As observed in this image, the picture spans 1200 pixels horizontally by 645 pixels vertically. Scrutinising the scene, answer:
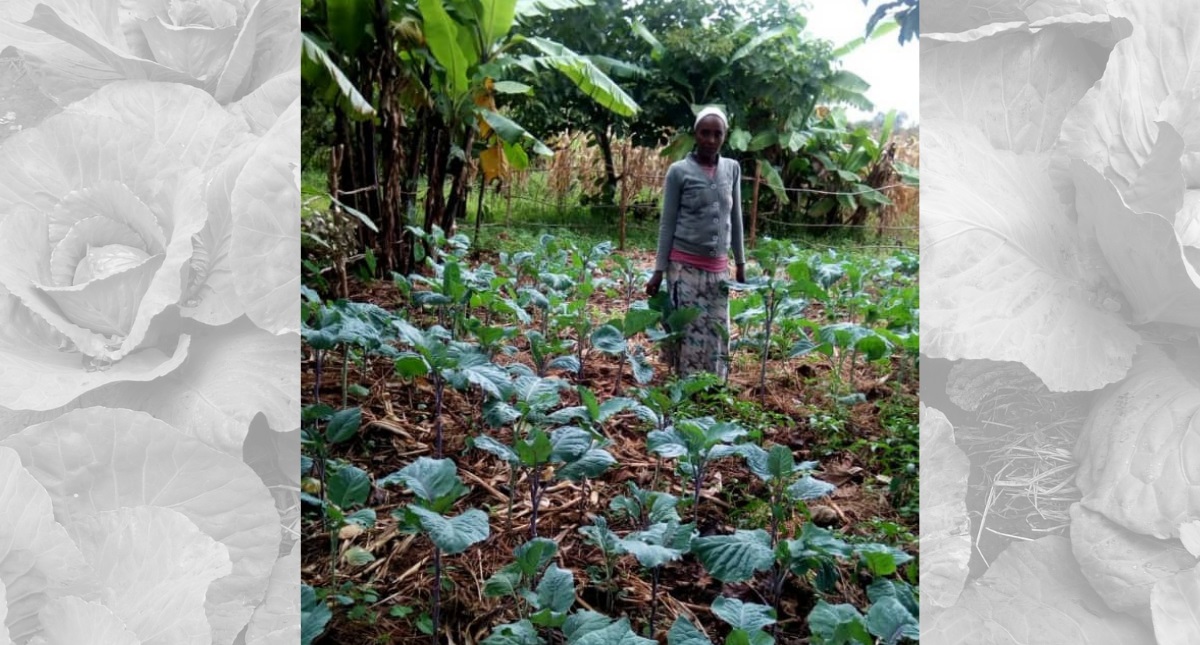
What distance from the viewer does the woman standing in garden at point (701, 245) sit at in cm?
191

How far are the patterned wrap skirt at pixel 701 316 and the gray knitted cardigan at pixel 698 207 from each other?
2.4 inches

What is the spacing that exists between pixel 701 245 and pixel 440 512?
4.40 ft

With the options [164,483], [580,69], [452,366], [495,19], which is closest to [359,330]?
[452,366]

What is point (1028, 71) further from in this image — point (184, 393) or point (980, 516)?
point (184, 393)

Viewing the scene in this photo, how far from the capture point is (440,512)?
685 mm

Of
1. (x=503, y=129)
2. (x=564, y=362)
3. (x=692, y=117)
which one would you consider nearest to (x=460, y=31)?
(x=503, y=129)

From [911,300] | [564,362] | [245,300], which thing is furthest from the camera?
[911,300]

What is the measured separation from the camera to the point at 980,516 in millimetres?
254

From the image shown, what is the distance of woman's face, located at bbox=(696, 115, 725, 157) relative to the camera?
5.93 ft

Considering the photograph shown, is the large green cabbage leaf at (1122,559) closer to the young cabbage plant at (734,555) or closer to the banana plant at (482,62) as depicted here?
the young cabbage plant at (734,555)

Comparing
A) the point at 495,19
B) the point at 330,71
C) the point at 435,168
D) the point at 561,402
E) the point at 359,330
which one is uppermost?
the point at 495,19

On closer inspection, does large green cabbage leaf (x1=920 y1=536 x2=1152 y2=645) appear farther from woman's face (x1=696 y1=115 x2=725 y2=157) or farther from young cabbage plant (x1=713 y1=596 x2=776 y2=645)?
woman's face (x1=696 y1=115 x2=725 y2=157)

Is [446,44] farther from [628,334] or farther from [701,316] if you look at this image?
[628,334]

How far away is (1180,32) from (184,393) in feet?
0.97
